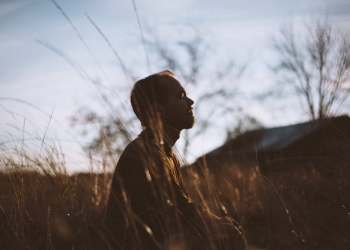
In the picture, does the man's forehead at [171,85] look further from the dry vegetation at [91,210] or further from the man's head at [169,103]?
the dry vegetation at [91,210]

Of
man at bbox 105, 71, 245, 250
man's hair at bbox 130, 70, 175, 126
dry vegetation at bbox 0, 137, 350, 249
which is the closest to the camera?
man at bbox 105, 71, 245, 250

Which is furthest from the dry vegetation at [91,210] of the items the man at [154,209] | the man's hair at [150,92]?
the man's hair at [150,92]

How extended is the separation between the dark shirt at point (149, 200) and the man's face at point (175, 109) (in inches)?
14.7

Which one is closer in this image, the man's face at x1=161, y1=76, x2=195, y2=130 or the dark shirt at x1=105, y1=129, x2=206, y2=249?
the dark shirt at x1=105, y1=129, x2=206, y2=249

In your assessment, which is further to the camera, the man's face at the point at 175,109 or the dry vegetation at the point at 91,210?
the man's face at the point at 175,109

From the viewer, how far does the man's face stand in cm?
199

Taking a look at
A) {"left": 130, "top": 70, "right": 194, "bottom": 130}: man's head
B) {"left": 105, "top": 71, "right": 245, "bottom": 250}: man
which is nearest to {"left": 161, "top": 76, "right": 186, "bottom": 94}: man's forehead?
{"left": 130, "top": 70, "right": 194, "bottom": 130}: man's head

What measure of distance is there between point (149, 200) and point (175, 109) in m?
0.68

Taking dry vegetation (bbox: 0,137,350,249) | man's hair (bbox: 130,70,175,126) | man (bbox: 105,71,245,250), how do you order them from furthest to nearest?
man's hair (bbox: 130,70,175,126), dry vegetation (bbox: 0,137,350,249), man (bbox: 105,71,245,250)

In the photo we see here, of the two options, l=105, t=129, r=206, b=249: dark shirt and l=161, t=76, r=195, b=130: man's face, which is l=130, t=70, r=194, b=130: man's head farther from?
l=105, t=129, r=206, b=249: dark shirt

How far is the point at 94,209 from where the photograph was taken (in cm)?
234

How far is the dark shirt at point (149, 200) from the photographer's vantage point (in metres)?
1.41

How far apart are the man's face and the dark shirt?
14.7 inches

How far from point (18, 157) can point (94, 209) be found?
0.67 metres
